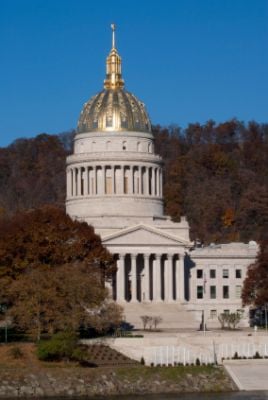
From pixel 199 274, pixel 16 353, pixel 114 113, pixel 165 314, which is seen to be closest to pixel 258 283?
pixel 165 314

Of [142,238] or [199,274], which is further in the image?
[199,274]

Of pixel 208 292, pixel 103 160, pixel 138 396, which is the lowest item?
pixel 138 396

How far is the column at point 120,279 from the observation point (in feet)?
490

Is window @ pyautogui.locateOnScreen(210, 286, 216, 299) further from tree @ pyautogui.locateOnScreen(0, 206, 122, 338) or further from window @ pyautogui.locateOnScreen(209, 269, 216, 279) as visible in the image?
tree @ pyautogui.locateOnScreen(0, 206, 122, 338)

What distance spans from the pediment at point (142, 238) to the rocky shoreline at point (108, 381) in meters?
46.3

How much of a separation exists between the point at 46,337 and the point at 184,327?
31116 millimetres

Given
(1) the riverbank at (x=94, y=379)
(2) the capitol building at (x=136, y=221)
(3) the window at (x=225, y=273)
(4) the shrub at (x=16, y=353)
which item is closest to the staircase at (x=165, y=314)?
(2) the capitol building at (x=136, y=221)

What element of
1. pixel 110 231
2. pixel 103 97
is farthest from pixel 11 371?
pixel 103 97

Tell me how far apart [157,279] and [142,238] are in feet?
15.4

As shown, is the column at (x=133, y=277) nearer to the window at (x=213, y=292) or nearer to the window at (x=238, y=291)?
the window at (x=213, y=292)

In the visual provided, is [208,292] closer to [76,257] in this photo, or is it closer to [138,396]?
[76,257]

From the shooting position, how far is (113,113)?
163 metres

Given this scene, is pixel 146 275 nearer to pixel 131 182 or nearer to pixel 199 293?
pixel 199 293

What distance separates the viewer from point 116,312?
119 m
